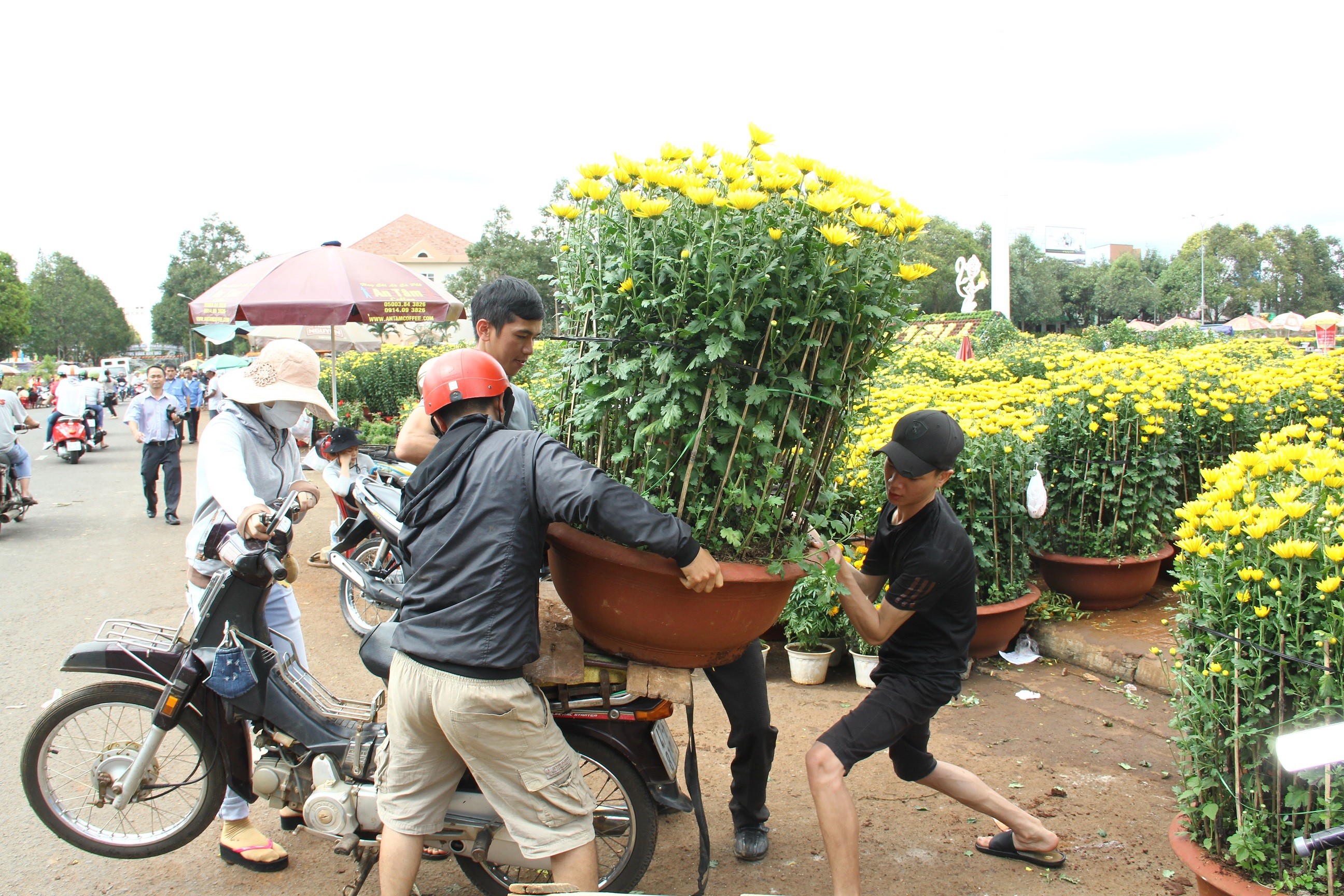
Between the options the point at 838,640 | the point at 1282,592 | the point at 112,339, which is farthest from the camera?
the point at 112,339

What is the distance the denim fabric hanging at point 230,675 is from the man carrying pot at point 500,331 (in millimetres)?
932

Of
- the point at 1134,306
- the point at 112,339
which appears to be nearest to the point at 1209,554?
the point at 1134,306

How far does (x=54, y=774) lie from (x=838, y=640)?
3898 mm

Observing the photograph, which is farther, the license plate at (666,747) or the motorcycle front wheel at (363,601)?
the motorcycle front wheel at (363,601)

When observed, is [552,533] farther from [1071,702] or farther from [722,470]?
[1071,702]

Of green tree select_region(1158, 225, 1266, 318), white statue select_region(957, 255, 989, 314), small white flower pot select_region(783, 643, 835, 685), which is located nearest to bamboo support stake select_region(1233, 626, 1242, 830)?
small white flower pot select_region(783, 643, 835, 685)

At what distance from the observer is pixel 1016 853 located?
10.7 feet

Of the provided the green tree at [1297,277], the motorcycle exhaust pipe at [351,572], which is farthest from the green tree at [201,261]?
the green tree at [1297,277]

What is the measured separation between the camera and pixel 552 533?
2.45 metres

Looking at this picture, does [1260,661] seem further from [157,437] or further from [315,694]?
[157,437]

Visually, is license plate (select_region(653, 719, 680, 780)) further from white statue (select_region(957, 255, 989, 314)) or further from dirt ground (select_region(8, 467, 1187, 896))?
white statue (select_region(957, 255, 989, 314))

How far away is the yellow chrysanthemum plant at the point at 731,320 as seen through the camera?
218 cm

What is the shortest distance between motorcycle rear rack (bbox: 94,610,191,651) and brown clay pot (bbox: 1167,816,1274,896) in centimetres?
359

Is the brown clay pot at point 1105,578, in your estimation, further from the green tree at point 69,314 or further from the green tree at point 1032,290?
the green tree at point 69,314
